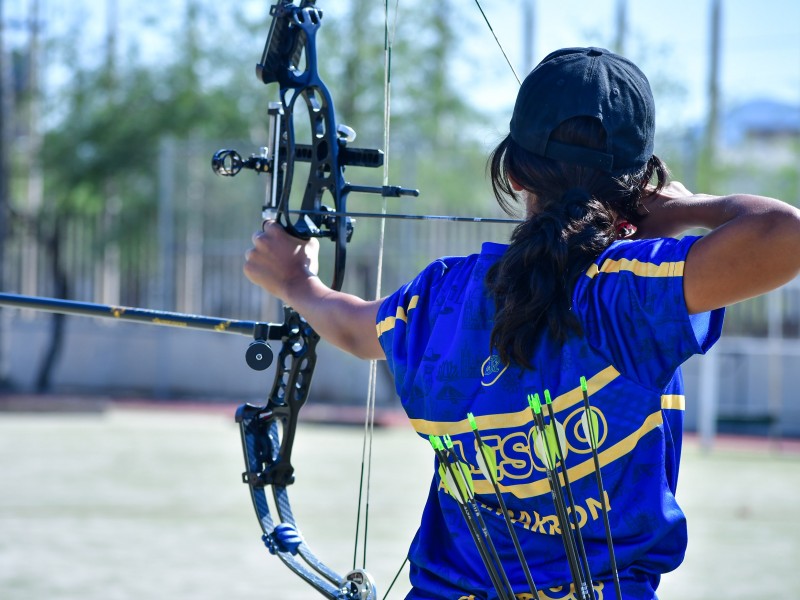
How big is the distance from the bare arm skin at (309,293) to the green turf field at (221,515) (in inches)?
117

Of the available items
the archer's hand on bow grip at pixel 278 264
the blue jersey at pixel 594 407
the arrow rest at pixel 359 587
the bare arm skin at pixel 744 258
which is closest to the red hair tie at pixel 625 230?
the blue jersey at pixel 594 407

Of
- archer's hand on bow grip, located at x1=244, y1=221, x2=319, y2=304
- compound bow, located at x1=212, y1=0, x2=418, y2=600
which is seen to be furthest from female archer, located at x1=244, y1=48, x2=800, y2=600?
compound bow, located at x1=212, y1=0, x2=418, y2=600

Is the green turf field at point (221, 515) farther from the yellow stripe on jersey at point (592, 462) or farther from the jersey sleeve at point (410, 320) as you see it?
the yellow stripe on jersey at point (592, 462)

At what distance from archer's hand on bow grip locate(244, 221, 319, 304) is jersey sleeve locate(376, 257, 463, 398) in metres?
0.36

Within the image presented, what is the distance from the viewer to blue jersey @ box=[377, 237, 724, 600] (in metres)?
1.63

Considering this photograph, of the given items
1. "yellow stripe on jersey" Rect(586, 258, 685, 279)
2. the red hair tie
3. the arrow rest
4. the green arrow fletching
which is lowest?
the arrow rest

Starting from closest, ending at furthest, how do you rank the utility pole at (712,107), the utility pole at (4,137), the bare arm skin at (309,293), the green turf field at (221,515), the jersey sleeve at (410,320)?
the jersey sleeve at (410,320)
the bare arm skin at (309,293)
the green turf field at (221,515)
the utility pole at (4,137)
the utility pole at (712,107)

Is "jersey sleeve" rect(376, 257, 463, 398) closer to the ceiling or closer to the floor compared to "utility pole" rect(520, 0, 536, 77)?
closer to the floor

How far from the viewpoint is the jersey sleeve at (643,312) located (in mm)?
1603

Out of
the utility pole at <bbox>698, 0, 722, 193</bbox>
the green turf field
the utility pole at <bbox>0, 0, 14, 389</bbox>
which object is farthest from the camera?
the utility pole at <bbox>698, 0, 722, 193</bbox>

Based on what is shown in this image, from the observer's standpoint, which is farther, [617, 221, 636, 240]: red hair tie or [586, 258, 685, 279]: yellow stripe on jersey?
[617, 221, 636, 240]: red hair tie

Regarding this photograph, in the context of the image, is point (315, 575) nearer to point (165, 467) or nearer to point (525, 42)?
point (165, 467)

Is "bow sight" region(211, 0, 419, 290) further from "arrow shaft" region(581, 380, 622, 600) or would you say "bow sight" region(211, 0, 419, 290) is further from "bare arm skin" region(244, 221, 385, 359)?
"arrow shaft" region(581, 380, 622, 600)

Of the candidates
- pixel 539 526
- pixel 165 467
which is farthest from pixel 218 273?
pixel 539 526
